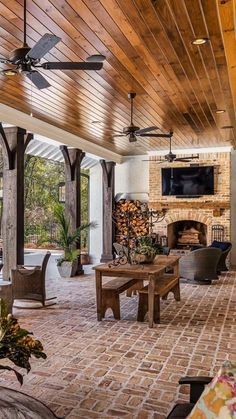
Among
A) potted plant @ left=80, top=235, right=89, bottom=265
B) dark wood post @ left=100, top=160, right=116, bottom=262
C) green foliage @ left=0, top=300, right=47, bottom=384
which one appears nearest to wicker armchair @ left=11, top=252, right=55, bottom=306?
green foliage @ left=0, top=300, right=47, bottom=384

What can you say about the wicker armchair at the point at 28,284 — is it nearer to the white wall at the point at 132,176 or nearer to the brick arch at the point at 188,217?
the brick arch at the point at 188,217

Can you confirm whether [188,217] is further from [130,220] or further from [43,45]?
[43,45]

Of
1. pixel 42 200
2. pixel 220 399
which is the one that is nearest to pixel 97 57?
pixel 220 399

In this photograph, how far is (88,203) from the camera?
11.8 metres

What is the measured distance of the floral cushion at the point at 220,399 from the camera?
4.12 feet

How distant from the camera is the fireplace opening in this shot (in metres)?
10.4

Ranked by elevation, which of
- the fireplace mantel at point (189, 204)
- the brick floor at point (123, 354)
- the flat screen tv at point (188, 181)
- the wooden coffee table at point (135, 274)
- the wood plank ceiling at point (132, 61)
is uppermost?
the wood plank ceiling at point (132, 61)

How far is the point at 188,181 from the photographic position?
33.2 feet

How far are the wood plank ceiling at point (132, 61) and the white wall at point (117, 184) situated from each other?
3.76 metres

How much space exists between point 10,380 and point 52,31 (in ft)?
10.4

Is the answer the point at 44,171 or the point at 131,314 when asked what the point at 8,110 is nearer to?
the point at 131,314

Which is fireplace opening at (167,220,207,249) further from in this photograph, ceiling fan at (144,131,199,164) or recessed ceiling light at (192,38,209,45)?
recessed ceiling light at (192,38,209,45)

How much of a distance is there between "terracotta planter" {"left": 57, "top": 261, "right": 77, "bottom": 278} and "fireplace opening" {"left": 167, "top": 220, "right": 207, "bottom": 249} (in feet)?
10.3

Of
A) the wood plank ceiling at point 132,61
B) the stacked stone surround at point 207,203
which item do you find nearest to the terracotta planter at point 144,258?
the wood plank ceiling at point 132,61
